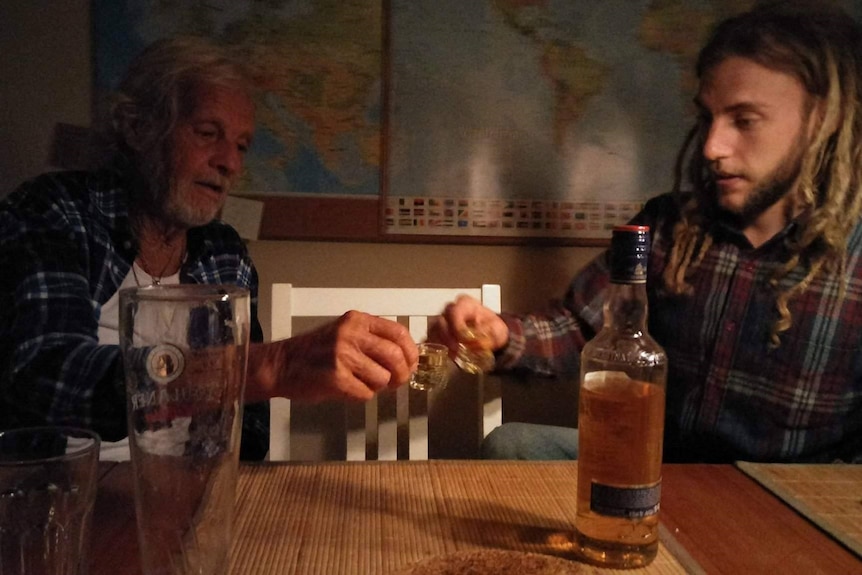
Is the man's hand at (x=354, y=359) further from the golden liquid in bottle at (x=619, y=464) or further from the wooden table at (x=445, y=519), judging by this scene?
the golden liquid in bottle at (x=619, y=464)

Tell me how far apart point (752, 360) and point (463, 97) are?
87 centimetres

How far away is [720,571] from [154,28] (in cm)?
154

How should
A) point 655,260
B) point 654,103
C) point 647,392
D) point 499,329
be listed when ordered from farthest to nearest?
point 654,103 → point 655,260 → point 499,329 → point 647,392

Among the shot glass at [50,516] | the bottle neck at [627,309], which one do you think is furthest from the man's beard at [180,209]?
the bottle neck at [627,309]

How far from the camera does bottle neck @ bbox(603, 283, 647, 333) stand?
612 millimetres

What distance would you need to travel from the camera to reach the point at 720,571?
595 mm

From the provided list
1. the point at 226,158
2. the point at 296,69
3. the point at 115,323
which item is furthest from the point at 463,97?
the point at 115,323

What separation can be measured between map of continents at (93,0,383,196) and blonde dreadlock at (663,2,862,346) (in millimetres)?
727

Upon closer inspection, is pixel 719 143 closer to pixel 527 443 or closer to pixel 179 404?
pixel 527 443

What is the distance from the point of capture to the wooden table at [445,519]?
0.60 meters

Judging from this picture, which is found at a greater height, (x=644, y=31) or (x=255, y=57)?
(x=644, y=31)

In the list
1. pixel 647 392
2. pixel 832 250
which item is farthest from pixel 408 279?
pixel 647 392

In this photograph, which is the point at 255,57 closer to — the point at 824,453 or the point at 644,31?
the point at 644,31

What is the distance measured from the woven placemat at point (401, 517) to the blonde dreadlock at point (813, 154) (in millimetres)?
613
